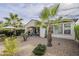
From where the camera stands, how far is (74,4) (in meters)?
3.45

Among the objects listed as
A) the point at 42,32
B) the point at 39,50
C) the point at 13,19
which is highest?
the point at 13,19

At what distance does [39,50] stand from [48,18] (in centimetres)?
52

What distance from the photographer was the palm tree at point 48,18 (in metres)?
3.46

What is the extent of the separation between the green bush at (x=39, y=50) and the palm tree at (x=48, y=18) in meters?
0.10

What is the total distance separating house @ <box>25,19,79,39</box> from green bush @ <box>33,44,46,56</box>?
0.58 ft

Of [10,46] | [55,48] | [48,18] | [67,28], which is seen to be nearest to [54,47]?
[55,48]

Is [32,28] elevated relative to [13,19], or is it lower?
lower

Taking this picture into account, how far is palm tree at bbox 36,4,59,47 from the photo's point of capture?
3.46 meters

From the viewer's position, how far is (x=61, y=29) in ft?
11.5

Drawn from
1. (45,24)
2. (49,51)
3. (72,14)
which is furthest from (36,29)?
(72,14)

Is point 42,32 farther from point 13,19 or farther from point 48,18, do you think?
point 13,19

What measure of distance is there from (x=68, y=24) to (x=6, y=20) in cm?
97

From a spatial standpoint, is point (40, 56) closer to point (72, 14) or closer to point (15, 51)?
point (15, 51)

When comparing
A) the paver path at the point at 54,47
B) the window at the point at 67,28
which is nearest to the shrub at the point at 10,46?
the paver path at the point at 54,47
